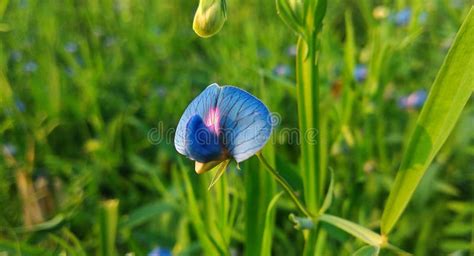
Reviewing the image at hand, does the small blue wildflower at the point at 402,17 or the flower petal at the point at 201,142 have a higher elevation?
the flower petal at the point at 201,142

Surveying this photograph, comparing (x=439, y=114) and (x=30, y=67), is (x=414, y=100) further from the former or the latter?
(x=30, y=67)

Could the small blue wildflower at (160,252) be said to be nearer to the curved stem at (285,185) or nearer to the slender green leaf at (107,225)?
the slender green leaf at (107,225)

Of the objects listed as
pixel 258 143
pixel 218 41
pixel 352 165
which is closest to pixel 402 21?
pixel 352 165

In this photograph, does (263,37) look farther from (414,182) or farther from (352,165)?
(414,182)

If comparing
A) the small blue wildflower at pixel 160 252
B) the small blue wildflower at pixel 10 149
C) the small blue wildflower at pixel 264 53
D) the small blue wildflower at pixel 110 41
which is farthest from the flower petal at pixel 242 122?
the small blue wildflower at pixel 110 41

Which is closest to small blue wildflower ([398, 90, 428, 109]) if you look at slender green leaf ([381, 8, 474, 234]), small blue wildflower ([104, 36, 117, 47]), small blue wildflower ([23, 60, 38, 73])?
slender green leaf ([381, 8, 474, 234])

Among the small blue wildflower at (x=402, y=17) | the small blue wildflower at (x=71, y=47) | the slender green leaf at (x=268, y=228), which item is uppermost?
the slender green leaf at (x=268, y=228)

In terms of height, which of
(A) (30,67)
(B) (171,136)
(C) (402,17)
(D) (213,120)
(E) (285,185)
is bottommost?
(B) (171,136)

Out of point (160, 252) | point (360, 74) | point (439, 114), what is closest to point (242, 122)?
point (439, 114)
